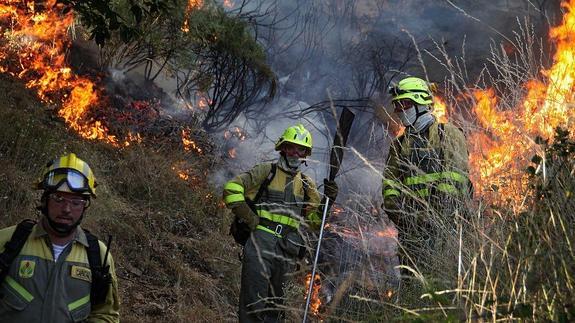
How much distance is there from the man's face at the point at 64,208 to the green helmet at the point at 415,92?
2.81 metres

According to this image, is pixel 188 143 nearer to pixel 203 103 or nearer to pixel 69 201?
pixel 203 103

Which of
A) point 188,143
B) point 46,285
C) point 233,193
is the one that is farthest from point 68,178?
point 188,143

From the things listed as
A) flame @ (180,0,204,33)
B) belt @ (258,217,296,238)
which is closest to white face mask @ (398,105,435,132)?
belt @ (258,217,296,238)

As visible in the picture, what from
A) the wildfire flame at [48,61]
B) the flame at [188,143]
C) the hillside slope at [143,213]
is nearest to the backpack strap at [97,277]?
the hillside slope at [143,213]

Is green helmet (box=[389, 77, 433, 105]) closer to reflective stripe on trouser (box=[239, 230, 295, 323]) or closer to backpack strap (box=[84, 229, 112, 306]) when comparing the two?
reflective stripe on trouser (box=[239, 230, 295, 323])

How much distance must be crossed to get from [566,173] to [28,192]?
6.78 m

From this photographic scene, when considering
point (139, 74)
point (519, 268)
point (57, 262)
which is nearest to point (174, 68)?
point (139, 74)

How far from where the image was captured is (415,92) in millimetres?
5691

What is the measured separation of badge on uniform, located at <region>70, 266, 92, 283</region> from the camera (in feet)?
12.1

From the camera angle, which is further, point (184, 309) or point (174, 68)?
point (174, 68)

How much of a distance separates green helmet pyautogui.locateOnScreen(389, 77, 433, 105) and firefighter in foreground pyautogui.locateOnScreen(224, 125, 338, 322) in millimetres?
985

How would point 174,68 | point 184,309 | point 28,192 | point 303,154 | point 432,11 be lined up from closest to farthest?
point 303,154
point 184,309
point 28,192
point 174,68
point 432,11

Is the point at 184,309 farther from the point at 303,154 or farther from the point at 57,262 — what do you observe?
the point at 57,262

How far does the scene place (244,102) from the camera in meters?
15.0
